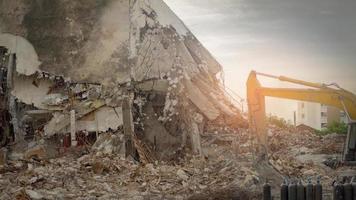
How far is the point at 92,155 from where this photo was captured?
17547 millimetres

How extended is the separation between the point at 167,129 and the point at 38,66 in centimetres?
424

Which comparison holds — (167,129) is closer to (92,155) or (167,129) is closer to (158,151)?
(158,151)

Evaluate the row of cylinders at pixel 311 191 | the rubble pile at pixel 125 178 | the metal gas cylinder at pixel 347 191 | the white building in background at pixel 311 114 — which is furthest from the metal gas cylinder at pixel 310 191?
the white building in background at pixel 311 114

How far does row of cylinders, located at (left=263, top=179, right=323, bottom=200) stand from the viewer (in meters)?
11.6

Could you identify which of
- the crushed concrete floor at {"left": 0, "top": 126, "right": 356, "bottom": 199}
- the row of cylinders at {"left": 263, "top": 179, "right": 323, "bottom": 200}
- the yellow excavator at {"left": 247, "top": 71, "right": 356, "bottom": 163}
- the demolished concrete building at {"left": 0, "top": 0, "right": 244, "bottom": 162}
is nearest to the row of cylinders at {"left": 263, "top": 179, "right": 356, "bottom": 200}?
the row of cylinders at {"left": 263, "top": 179, "right": 323, "bottom": 200}

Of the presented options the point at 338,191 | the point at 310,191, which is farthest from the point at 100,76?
the point at 338,191

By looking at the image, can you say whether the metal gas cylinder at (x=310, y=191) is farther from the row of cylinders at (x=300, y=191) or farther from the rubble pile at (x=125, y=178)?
the rubble pile at (x=125, y=178)

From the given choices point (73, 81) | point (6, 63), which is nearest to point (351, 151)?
point (73, 81)

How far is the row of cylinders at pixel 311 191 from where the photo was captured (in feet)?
37.4

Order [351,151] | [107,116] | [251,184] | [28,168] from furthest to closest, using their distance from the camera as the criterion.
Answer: [107,116] → [28,168] → [251,184] → [351,151]

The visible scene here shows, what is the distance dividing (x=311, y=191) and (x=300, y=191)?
198 millimetres

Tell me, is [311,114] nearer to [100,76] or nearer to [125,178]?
[100,76]

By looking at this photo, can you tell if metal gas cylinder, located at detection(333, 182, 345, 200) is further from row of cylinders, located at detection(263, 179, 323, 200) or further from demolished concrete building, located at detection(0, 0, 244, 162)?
demolished concrete building, located at detection(0, 0, 244, 162)

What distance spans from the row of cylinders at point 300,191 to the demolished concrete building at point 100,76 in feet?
21.8
